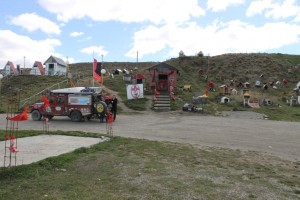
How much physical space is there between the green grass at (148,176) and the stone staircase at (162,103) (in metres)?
17.9

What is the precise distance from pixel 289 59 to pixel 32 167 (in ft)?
179

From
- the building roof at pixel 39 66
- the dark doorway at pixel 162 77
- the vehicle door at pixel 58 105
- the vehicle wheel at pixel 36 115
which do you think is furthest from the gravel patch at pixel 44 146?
the building roof at pixel 39 66

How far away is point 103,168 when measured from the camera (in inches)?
343

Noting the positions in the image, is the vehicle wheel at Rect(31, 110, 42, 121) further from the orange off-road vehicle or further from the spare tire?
the spare tire

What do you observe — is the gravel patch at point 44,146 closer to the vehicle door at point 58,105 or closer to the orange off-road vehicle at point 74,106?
the orange off-road vehicle at point 74,106

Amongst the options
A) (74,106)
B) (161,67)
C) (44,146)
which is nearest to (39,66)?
(161,67)

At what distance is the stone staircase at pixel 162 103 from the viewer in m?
29.4

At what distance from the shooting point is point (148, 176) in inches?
319

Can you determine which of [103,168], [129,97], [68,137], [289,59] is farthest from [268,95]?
[103,168]

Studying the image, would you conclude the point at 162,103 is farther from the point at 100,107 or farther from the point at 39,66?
the point at 39,66

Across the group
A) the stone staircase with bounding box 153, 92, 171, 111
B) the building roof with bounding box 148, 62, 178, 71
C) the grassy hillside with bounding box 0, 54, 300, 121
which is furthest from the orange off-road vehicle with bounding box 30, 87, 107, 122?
the building roof with bounding box 148, 62, 178, 71

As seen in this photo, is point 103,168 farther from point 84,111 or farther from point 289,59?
point 289,59

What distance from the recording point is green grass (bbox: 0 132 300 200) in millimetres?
6820

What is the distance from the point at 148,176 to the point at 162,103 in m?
22.6
